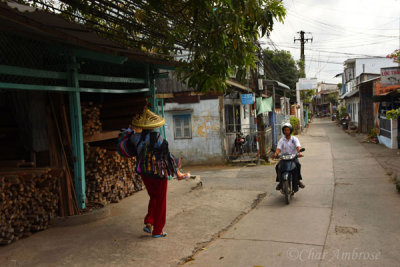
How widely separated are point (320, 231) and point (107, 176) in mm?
3916

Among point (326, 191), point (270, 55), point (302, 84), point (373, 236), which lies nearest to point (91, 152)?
point (373, 236)

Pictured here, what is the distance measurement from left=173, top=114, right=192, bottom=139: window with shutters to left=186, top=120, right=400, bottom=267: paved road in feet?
21.6

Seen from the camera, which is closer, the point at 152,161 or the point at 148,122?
the point at 152,161

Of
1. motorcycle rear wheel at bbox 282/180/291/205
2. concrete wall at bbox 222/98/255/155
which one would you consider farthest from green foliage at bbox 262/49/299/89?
motorcycle rear wheel at bbox 282/180/291/205

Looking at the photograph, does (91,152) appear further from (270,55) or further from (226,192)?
(270,55)

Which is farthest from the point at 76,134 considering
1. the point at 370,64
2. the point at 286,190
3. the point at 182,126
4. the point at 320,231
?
the point at 370,64

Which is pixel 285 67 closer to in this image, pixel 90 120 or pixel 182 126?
pixel 182 126

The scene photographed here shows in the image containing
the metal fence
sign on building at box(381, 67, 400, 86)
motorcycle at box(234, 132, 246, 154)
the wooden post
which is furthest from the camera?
motorcycle at box(234, 132, 246, 154)

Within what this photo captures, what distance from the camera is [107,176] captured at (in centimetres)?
677

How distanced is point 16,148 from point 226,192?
4427 millimetres

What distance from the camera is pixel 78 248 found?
179 inches

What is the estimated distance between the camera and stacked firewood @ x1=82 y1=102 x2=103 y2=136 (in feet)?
21.0

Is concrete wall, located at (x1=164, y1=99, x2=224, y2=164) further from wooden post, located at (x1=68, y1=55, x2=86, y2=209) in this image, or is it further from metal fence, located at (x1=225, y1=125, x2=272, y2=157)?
wooden post, located at (x1=68, y1=55, x2=86, y2=209)

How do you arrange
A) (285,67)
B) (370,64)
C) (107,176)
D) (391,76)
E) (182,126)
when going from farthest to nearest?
(370,64) → (285,67) → (182,126) → (391,76) → (107,176)
